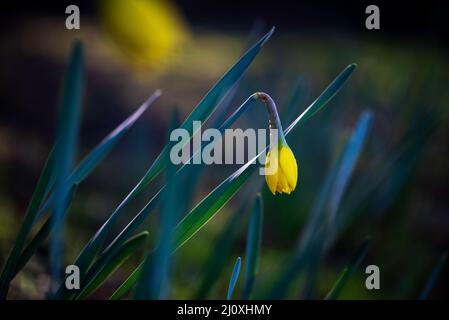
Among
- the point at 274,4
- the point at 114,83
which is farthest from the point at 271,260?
the point at 274,4

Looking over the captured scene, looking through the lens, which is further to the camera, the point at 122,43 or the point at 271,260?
the point at 122,43

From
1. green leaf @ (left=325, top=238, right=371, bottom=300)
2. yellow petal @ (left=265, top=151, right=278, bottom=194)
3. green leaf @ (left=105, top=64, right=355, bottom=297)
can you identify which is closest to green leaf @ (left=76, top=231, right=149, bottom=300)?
green leaf @ (left=105, top=64, right=355, bottom=297)

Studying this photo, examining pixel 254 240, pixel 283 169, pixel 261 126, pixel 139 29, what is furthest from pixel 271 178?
pixel 139 29

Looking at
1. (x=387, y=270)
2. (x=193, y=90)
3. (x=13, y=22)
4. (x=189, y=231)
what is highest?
(x=13, y=22)

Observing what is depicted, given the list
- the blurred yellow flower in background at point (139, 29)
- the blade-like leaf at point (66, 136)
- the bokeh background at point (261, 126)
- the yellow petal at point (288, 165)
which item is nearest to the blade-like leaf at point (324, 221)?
the bokeh background at point (261, 126)

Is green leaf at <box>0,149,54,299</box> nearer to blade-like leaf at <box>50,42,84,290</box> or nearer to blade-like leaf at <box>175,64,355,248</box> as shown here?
blade-like leaf at <box>50,42,84,290</box>

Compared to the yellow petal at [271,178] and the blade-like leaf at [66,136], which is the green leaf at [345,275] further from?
the blade-like leaf at [66,136]

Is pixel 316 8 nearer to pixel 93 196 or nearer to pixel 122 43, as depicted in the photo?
pixel 122 43

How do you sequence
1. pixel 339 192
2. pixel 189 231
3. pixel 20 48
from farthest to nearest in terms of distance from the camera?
1. pixel 20 48
2. pixel 339 192
3. pixel 189 231

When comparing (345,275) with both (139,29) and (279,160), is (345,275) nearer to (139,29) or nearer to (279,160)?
(279,160)
